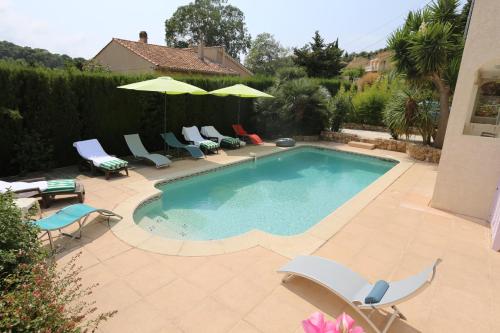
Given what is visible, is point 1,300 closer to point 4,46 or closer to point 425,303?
point 425,303

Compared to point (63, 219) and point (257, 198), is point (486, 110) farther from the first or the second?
point (63, 219)

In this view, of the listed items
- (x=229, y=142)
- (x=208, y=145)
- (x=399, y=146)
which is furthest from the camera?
(x=399, y=146)

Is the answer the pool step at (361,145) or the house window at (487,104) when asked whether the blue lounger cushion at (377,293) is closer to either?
the house window at (487,104)

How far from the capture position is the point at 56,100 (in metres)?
9.01

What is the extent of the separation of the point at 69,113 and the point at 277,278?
8.77 m

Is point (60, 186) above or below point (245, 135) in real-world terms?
below

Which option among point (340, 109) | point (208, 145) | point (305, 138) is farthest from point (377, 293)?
point (340, 109)

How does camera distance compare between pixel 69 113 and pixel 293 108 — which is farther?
pixel 293 108

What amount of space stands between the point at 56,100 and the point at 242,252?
799cm

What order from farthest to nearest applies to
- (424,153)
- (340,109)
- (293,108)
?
1. (340,109)
2. (293,108)
3. (424,153)

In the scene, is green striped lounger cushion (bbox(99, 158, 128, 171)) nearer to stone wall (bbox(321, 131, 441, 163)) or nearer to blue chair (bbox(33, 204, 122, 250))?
blue chair (bbox(33, 204, 122, 250))

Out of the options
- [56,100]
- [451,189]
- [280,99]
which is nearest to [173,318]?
[451,189]

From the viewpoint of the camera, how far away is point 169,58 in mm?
25422

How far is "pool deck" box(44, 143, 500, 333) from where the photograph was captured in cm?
365
